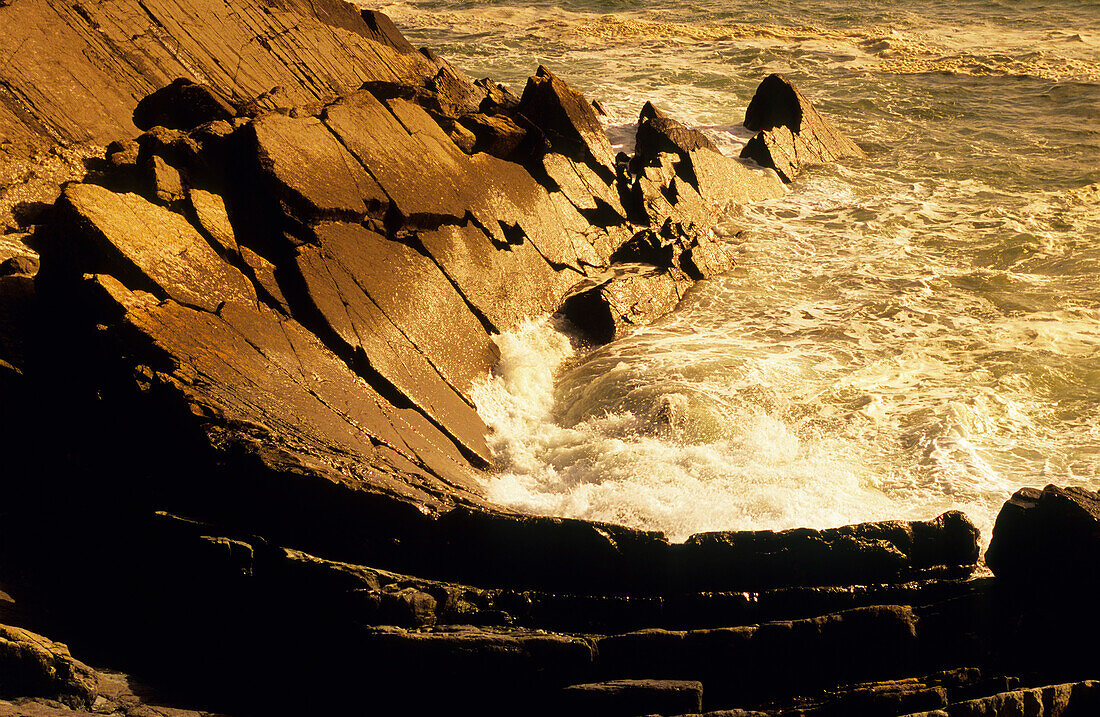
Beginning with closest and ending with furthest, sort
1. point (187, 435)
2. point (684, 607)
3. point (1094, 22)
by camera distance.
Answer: point (684, 607)
point (187, 435)
point (1094, 22)

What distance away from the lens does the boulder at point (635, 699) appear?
15.1 feet

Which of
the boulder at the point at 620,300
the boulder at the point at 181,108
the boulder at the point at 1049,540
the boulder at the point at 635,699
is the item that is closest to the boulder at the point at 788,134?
the boulder at the point at 620,300

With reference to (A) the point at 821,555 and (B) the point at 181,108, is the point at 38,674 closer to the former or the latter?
(A) the point at 821,555

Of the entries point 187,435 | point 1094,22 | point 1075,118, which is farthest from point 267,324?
point 1094,22

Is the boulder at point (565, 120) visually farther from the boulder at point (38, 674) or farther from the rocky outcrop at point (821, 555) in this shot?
the boulder at point (38, 674)

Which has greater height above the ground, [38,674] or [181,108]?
[181,108]

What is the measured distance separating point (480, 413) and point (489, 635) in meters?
4.30

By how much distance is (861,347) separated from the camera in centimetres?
1104

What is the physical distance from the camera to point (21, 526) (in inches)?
241

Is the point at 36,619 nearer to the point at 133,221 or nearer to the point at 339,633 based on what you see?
the point at 339,633

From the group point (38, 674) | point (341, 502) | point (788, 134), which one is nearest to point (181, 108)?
point (341, 502)

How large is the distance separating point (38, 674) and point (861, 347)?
9.20 metres

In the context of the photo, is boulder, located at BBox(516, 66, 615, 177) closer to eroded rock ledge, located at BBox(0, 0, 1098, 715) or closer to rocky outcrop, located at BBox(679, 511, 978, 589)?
eroded rock ledge, located at BBox(0, 0, 1098, 715)

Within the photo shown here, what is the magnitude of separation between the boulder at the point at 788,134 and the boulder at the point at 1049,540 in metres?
12.0
